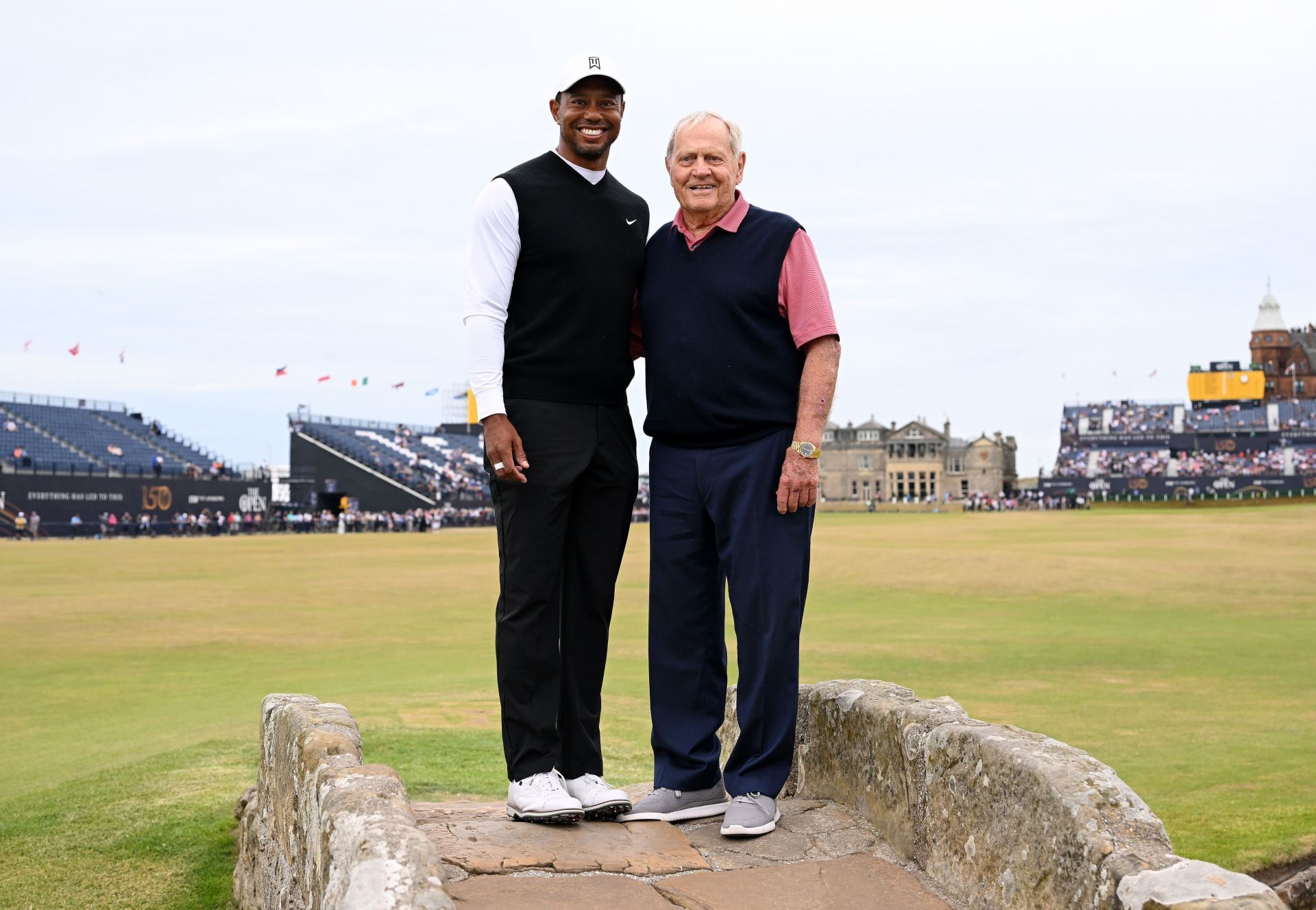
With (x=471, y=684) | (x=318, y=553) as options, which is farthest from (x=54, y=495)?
(x=471, y=684)

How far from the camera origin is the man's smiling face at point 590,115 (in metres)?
4.06

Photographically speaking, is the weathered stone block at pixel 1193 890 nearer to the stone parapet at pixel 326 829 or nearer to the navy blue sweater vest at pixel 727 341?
the stone parapet at pixel 326 829

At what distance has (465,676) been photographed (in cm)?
1215

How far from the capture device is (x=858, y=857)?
144 inches

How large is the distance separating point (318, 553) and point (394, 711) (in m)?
28.6

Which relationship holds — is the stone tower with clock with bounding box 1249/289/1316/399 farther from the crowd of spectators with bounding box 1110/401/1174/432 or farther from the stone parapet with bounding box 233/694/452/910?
the stone parapet with bounding box 233/694/452/910

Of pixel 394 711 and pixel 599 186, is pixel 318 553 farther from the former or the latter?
pixel 599 186

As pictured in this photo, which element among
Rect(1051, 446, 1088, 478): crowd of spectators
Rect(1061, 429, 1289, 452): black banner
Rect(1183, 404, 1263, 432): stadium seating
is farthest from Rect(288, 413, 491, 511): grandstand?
Rect(1183, 404, 1263, 432): stadium seating

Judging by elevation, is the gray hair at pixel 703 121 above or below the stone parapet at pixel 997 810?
above

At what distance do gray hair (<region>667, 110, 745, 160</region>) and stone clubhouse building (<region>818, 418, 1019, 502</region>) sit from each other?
112 m

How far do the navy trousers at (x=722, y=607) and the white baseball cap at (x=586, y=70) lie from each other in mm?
1296

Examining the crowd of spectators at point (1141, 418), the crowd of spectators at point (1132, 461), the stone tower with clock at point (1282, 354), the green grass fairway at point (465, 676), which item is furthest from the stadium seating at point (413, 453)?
the stone tower with clock at point (1282, 354)

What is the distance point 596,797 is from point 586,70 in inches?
97.1

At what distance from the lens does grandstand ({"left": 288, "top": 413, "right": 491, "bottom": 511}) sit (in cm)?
6962
